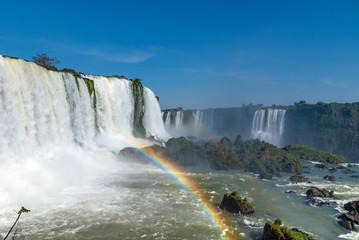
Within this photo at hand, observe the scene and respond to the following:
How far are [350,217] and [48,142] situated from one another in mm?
20696

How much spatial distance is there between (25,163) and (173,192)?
398 inches

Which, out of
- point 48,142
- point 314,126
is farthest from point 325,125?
point 48,142

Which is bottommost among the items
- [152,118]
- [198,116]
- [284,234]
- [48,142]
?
[284,234]

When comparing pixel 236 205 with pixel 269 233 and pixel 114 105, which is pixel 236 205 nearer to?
pixel 269 233

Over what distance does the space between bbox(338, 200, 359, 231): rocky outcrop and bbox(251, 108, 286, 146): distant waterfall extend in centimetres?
4045

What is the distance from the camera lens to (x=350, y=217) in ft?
41.6

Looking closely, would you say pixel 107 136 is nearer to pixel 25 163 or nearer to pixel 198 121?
pixel 25 163

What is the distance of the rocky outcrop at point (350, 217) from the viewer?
12034mm

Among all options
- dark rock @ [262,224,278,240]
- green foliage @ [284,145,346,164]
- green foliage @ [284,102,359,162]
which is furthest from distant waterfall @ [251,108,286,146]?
dark rock @ [262,224,278,240]

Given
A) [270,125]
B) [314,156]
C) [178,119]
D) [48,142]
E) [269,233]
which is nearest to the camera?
[269,233]

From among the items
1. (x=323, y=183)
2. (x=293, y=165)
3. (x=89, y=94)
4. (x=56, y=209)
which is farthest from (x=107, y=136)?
(x=323, y=183)

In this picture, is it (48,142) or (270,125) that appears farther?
(270,125)

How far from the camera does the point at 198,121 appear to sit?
62906mm

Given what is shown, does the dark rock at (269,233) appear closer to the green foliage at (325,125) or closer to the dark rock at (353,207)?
the dark rock at (353,207)
